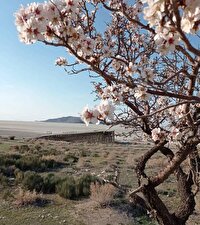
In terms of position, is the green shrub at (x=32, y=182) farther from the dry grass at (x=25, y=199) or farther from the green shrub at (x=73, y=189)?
the dry grass at (x=25, y=199)

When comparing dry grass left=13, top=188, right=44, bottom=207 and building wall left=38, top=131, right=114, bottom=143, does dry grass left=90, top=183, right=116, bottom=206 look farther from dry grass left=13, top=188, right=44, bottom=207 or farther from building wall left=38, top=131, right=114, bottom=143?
building wall left=38, top=131, right=114, bottom=143

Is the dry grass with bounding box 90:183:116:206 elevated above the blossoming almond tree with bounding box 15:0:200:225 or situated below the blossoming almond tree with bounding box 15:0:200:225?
below

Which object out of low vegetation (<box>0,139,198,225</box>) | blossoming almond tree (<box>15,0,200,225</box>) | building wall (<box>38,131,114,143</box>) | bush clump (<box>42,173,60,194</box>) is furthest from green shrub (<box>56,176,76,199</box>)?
building wall (<box>38,131,114,143</box>)

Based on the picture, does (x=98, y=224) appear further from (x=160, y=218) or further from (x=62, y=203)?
(x=160, y=218)

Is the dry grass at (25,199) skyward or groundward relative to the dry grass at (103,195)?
groundward

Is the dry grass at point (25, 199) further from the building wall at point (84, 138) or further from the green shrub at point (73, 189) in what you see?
the building wall at point (84, 138)

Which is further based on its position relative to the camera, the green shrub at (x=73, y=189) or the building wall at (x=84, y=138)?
the building wall at (x=84, y=138)

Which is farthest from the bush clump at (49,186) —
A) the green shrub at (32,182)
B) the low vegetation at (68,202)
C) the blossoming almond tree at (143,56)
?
the blossoming almond tree at (143,56)

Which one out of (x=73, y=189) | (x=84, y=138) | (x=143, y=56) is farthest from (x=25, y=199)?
(x=84, y=138)

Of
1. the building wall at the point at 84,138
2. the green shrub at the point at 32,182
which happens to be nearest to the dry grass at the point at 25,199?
the green shrub at the point at 32,182

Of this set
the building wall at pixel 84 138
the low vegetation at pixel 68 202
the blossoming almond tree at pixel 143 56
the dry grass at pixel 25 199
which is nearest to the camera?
the blossoming almond tree at pixel 143 56

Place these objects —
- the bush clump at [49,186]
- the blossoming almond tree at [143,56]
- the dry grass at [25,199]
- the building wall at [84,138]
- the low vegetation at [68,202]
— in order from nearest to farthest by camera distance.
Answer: the blossoming almond tree at [143,56]
the low vegetation at [68,202]
the dry grass at [25,199]
the bush clump at [49,186]
the building wall at [84,138]

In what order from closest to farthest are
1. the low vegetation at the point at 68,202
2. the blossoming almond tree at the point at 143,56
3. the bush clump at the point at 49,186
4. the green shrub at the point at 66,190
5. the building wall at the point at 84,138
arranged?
the blossoming almond tree at the point at 143,56 < the low vegetation at the point at 68,202 < the green shrub at the point at 66,190 < the bush clump at the point at 49,186 < the building wall at the point at 84,138

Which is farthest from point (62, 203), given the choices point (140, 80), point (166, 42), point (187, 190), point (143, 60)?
point (166, 42)
